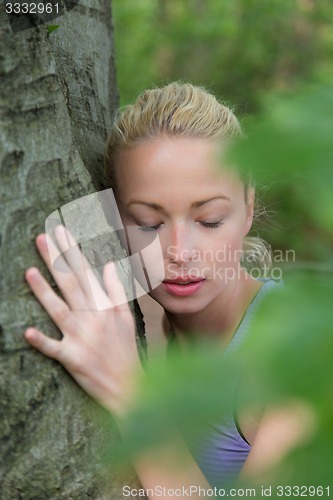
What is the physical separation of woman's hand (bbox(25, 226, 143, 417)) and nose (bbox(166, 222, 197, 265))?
44 centimetres

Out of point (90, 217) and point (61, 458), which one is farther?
point (90, 217)

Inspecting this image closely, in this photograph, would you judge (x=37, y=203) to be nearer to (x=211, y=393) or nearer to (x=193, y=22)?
(x=211, y=393)

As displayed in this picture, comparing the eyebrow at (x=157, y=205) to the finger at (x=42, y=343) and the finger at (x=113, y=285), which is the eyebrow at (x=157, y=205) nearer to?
the finger at (x=113, y=285)

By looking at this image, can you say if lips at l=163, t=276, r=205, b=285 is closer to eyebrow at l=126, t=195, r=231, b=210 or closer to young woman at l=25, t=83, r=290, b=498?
young woman at l=25, t=83, r=290, b=498

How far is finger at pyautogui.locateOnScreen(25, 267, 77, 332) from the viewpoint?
1.18 meters

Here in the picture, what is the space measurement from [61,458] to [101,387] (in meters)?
0.15

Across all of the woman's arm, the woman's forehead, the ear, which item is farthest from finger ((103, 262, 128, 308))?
the ear

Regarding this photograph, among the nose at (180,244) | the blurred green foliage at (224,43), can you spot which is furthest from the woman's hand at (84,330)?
the blurred green foliage at (224,43)

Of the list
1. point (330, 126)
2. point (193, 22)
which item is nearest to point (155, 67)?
point (193, 22)

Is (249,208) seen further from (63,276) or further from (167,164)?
(63,276)

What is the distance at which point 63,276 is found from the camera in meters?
1.23

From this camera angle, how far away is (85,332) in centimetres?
124

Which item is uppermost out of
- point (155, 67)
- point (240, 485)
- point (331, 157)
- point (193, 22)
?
point (331, 157)

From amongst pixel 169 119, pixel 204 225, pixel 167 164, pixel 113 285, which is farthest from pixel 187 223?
pixel 113 285
